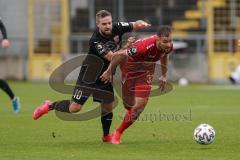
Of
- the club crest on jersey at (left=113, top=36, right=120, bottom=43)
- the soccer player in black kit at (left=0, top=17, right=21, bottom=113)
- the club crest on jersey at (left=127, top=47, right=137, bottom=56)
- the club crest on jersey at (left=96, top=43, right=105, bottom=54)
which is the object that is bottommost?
the soccer player in black kit at (left=0, top=17, right=21, bottom=113)

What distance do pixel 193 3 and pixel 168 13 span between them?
3.85 ft

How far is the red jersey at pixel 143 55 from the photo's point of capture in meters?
12.2

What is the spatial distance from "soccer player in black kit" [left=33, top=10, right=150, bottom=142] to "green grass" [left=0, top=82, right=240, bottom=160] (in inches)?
22.0

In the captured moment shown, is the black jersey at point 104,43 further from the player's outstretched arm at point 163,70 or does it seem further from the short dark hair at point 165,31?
the player's outstretched arm at point 163,70

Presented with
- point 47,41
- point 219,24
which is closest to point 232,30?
point 219,24

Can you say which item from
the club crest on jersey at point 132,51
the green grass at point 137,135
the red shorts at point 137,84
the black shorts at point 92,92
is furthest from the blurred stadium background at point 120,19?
the club crest on jersey at point 132,51

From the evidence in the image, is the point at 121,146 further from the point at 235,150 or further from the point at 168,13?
the point at 168,13

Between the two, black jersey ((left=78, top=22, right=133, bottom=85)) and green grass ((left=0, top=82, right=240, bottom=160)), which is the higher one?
black jersey ((left=78, top=22, right=133, bottom=85))

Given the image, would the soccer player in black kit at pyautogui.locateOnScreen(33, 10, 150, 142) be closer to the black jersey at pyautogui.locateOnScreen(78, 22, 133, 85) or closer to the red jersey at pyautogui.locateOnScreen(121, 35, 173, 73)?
the black jersey at pyautogui.locateOnScreen(78, 22, 133, 85)

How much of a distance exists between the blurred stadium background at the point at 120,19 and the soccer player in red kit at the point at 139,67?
58.1 ft

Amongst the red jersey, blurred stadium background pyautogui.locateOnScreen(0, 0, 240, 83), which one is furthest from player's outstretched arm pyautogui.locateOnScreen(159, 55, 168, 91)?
blurred stadium background pyautogui.locateOnScreen(0, 0, 240, 83)

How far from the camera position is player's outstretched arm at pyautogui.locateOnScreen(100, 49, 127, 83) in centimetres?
1197

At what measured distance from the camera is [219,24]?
3272 centimetres

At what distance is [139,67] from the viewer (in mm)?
12789
